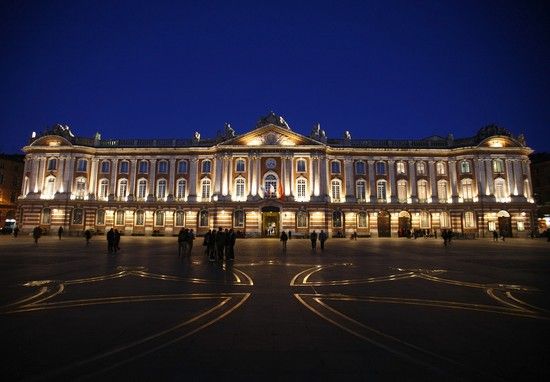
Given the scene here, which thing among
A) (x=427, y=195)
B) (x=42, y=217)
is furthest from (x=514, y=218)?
(x=42, y=217)

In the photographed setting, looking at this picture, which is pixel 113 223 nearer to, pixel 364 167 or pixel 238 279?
pixel 364 167

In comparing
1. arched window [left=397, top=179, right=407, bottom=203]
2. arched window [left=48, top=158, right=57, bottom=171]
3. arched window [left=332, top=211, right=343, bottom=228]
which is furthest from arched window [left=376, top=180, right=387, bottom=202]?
arched window [left=48, top=158, right=57, bottom=171]

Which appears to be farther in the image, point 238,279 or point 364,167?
point 364,167

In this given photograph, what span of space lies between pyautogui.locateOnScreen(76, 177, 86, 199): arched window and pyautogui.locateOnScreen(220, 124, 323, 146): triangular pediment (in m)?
24.2

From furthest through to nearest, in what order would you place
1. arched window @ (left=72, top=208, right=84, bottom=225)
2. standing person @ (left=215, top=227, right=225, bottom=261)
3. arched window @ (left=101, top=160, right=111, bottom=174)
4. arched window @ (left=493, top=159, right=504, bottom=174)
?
arched window @ (left=101, top=160, right=111, bottom=174) → arched window @ (left=72, top=208, right=84, bottom=225) → arched window @ (left=493, top=159, right=504, bottom=174) → standing person @ (left=215, top=227, right=225, bottom=261)

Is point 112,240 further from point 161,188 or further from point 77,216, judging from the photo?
point 77,216

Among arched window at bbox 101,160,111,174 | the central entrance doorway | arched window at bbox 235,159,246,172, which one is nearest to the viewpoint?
the central entrance doorway

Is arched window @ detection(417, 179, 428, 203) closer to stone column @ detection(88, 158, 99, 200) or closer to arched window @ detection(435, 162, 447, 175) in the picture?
arched window @ detection(435, 162, 447, 175)

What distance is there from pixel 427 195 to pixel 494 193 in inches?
391

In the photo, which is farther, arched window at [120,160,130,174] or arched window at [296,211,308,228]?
arched window at [120,160,130,174]

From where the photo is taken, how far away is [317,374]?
14.4 ft

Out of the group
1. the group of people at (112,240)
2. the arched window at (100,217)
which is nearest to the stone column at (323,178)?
the group of people at (112,240)

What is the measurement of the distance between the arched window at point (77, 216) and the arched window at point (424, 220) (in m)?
54.7

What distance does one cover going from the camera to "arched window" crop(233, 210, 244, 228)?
5241 centimetres
